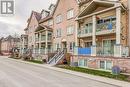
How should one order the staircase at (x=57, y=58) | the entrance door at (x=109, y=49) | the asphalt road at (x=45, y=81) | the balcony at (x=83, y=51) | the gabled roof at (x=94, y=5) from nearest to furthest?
1. the asphalt road at (x=45, y=81)
2. the entrance door at (x=109, y=49)
3. the gabled roof at (x=94, y=5)
4. the balcony at (x=83, y=51)
5. the staircase at (x=57, y=58)

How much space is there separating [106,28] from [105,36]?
2246mm

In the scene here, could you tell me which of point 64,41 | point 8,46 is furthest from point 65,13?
point 8,46

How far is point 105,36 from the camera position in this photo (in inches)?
1123

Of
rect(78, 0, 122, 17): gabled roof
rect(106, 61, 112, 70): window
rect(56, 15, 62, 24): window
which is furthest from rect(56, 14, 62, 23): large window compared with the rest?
rect(106, 61, 112, 70): window

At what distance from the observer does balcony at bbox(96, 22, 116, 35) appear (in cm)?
2520

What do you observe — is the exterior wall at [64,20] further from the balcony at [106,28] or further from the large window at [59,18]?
the balcony at [106,28]

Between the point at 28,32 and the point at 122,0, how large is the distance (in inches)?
1600

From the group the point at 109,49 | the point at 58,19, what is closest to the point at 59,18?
the point at 58,19

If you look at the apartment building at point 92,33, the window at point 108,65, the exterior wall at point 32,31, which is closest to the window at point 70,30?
the apartment building at point 92,33

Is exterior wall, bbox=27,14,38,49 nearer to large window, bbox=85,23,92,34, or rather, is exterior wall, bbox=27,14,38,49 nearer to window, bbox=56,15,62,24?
window, bbox=56,15,62,24

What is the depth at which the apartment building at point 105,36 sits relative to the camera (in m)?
23.7

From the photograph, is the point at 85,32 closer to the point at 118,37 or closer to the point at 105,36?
the point at 105,36

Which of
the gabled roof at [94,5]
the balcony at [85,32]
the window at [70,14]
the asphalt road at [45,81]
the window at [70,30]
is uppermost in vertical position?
the window at [70,14]

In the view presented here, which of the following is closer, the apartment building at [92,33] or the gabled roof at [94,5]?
the apartment building at [92,33]
